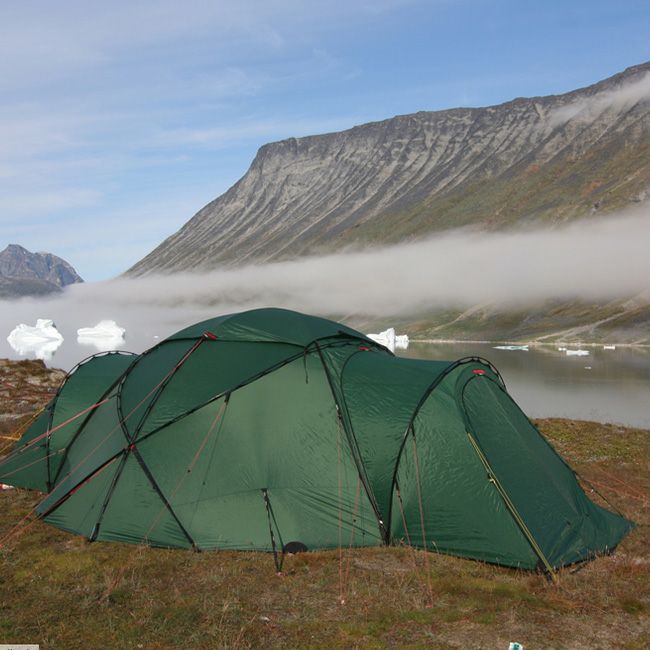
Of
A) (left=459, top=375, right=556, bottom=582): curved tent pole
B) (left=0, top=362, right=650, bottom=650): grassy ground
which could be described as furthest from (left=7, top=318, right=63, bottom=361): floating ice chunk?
(left=459, top=375, right=556, bottom=582): curved tent pole

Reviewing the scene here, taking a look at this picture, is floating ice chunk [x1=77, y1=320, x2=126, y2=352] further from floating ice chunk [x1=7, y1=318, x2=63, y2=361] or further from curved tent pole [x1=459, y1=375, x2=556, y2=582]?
curved tent pole [x1=459, y1=375, x2=556, y2=582]

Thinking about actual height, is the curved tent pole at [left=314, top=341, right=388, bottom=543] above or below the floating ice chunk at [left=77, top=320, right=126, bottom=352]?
above

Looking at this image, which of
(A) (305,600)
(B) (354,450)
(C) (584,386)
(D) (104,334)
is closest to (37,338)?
(D) (104,334)

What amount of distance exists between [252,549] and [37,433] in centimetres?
813

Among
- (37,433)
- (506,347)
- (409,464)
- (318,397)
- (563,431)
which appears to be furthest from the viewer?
(506,347)

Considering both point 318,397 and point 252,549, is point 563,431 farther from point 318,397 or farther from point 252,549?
point 252,549

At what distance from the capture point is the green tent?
38.5ft

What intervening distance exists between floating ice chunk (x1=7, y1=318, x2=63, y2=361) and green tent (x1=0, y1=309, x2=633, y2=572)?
129m

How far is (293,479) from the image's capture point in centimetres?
1236

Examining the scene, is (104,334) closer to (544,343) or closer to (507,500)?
(544,343)

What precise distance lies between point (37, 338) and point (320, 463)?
137569 mm

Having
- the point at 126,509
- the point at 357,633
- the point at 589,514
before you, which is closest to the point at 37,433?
the point at 126,509

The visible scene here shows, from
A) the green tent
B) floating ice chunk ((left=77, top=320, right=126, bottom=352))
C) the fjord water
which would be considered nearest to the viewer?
the green tent

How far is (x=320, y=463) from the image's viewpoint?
12.5m
